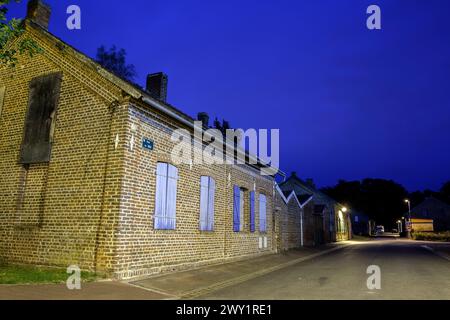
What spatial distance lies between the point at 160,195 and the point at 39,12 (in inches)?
315

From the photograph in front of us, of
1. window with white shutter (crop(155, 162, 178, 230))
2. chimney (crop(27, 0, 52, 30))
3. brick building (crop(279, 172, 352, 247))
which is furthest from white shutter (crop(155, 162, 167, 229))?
brick building (crop(279, 172, 352, 247))

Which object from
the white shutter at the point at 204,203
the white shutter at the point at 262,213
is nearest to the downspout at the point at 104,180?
the white shutter at the point at 204,203

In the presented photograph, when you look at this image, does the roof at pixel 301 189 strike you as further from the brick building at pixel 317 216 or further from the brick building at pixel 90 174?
the brick building at pixel 90 174

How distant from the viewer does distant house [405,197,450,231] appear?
250ft

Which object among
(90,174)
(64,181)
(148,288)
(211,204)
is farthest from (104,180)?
(211,204)

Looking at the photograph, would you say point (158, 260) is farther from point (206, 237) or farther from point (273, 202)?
point (273, 202)

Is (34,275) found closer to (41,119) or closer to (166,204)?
(166,204)

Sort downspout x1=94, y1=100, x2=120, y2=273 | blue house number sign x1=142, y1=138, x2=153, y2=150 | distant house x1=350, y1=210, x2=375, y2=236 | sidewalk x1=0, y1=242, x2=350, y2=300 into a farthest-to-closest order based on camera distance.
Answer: distant house x1=350, y1=210, x2=375, y2=236
blue house number sign x1=142, y1=138, x2=153, y2=150
downspout x1=94, y1=100, x2=120, y2=273
sidewalk x1=0, y1=242, x2=350, y2=300

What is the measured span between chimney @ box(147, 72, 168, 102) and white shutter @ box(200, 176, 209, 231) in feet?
13.9

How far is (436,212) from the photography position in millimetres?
77500

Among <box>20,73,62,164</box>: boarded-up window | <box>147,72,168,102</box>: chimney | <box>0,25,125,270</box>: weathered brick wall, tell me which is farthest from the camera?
<box>147,72,168,102</box>: chimney

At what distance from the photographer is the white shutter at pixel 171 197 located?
1148 cm

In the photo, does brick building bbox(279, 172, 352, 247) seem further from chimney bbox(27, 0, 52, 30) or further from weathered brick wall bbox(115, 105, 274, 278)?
chimney bbox(27, 0, 52, 30)

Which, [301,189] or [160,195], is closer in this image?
[160,195]
